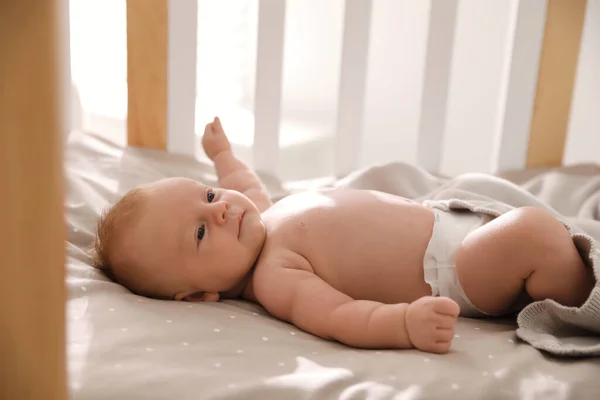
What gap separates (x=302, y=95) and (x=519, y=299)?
59.0 inches

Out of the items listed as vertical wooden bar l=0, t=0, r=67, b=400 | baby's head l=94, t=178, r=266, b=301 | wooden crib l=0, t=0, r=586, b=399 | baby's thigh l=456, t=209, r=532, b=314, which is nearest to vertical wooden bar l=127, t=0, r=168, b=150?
wooden crib l=0, t=0, r=586, b=399

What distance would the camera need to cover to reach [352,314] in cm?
81

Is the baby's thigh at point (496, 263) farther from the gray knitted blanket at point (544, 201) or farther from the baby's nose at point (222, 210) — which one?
the baby's nose at point (222, 210)

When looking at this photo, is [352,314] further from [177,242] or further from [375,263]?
[177,242]

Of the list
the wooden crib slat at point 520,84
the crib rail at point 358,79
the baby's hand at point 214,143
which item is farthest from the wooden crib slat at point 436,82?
the baby's hand at point 214,143

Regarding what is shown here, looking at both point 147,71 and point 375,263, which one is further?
point 147,71

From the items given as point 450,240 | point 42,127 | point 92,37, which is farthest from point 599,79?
point 42,127

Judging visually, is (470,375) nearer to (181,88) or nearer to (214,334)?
(214,334)

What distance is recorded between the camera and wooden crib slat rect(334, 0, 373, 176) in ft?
4.36

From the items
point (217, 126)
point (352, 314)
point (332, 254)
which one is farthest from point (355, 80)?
point (352, 314)

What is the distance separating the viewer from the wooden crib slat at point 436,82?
4.40 ft

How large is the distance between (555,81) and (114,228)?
35.2 inches

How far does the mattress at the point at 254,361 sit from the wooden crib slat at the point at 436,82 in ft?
1.81

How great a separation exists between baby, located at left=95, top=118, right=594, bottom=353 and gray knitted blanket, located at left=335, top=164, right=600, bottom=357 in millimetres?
26
